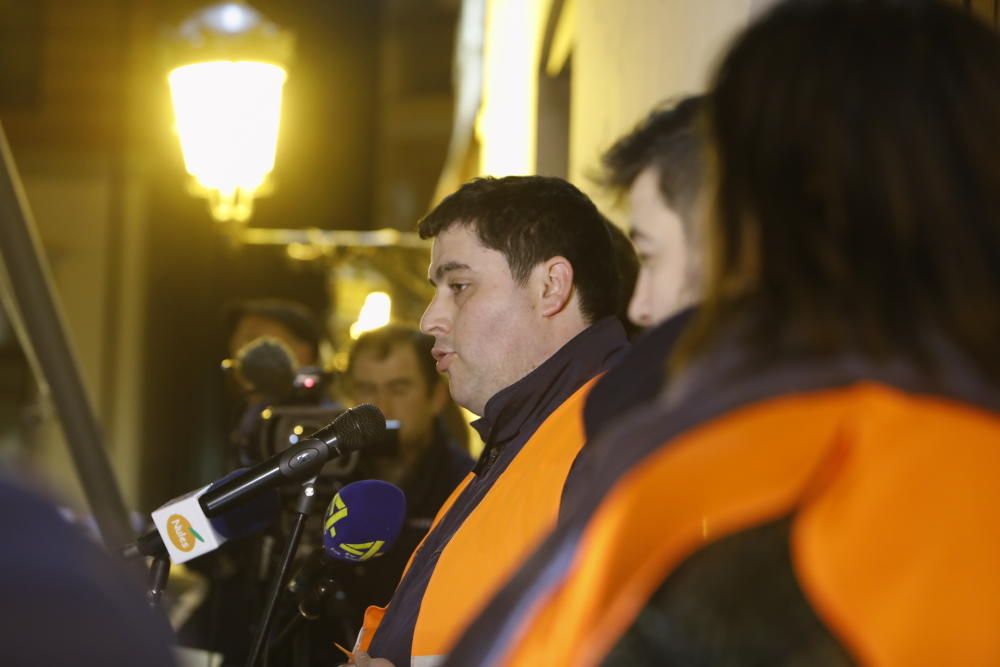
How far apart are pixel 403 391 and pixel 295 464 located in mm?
2623

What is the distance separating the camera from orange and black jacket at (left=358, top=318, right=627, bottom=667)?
229 centimetres

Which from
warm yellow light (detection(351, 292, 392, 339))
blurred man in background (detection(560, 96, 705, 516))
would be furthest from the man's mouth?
warm yellow light (detection(351, 292, 392, 339))

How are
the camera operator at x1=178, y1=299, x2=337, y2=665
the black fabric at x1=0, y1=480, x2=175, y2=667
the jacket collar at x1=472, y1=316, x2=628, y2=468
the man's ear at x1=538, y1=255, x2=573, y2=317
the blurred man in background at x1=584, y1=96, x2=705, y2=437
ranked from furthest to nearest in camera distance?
the camera operator at x1=178, y1=299, x2=337, y2=665, the man's ear at x1=538, y1=255, x2=573, y2=317, the jacket collar at x1=472, y1=316, x2=628, y2=468, the blurred man in background at x1=584, y1=96, x2=705, y2=437, the black fabric at x1=0, y1=480, x2=175, y2=667

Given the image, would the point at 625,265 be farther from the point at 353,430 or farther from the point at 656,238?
the point at 656,238

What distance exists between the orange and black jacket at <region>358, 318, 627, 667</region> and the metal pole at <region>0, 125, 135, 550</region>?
2203 millimetres

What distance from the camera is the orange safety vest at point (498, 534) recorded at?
227 centimetres

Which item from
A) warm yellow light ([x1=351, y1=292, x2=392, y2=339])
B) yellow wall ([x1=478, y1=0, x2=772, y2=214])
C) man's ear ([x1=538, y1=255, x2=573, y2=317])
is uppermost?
yellow wall ([x1=478, y1=0, x2=772, y2=214])

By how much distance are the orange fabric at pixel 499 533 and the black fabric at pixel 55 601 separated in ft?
4.62

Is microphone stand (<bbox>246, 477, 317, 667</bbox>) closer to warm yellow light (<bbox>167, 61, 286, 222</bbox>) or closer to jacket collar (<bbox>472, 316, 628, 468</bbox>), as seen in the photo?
jacket collar (<bbox>472, 316, 628, 468</bbox>)

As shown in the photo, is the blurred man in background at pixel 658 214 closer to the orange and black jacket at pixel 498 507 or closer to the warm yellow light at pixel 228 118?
the orange and black jacket at pixel 498 507

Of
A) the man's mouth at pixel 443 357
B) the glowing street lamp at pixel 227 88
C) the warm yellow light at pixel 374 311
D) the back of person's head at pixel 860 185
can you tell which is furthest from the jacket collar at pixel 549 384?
the warm yellow light at pixel 374 311

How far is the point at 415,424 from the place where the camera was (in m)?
4.96

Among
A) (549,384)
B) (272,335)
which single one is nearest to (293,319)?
(272,335)

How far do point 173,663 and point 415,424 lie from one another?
4089 mm
